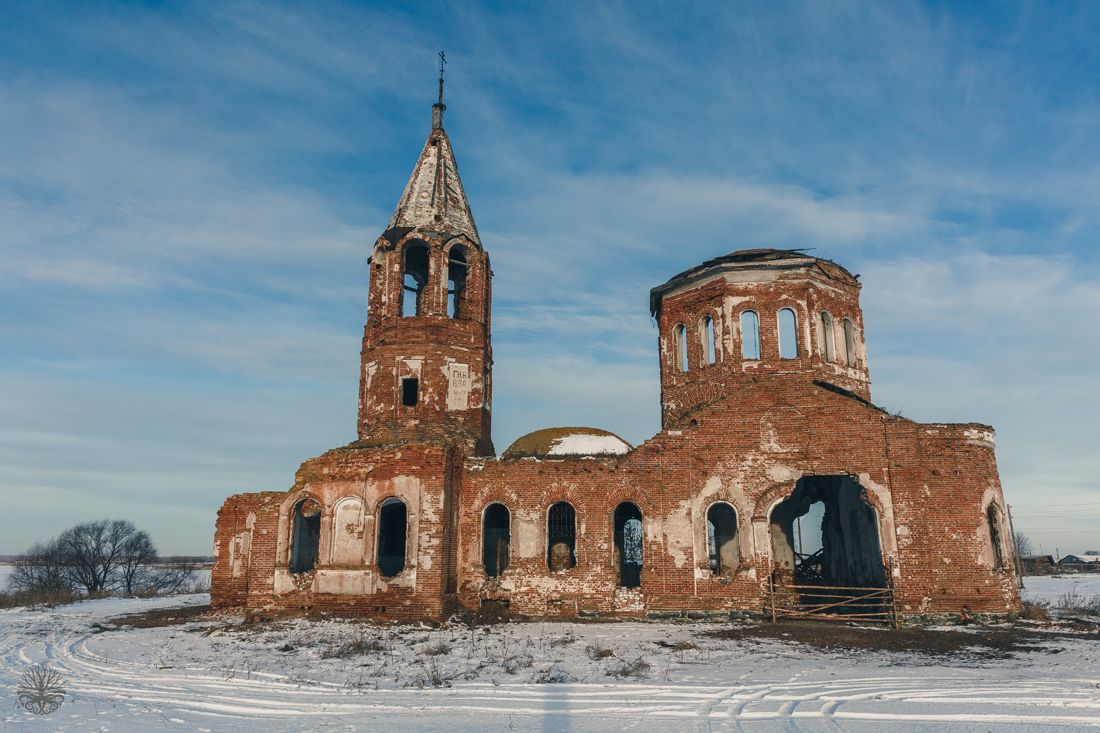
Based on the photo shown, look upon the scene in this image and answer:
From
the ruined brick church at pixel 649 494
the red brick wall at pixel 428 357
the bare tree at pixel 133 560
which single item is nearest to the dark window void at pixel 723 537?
the ruined brick church at pixel 649 494

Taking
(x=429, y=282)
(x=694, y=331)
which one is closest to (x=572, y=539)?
(x=694, y=331)

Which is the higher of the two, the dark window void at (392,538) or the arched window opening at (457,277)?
the arched window opening at (457,277)

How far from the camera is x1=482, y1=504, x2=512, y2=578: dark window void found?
60.8 feet

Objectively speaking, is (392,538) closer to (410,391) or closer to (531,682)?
(410,391)

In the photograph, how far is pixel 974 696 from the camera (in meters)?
8.46

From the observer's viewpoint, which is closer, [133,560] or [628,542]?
[628,542]

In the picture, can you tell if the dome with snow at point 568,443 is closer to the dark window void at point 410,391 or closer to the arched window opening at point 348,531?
the dark window void at point 410,391

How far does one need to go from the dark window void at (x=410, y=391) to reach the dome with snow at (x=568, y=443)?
2.93 meters

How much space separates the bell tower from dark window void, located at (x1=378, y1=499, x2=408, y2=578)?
230 cm

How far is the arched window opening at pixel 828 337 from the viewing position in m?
20.3

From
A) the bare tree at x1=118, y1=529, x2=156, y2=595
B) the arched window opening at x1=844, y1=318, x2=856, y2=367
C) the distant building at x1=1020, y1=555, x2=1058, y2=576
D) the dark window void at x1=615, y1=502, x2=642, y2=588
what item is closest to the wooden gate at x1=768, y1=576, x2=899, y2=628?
the dark window void at x1=615, y1=502, x2=642, y2=588

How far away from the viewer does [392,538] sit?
65.7 ft

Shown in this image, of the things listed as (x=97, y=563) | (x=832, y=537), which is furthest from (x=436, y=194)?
(x=97, y=563)

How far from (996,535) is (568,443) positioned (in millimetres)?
10579
